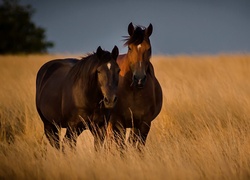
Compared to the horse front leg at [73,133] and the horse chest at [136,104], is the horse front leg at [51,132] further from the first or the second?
the horse chest at [136,104]

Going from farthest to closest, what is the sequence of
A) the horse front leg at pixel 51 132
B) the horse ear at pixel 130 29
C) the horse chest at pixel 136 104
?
the horse front leg at pixel 51 132
the horse ear at pixel 130 29
the horse chest at pixel 136 104

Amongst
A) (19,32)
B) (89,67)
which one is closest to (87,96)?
(89,67)

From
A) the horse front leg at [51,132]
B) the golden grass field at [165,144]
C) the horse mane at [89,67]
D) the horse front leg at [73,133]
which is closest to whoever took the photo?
the golden grass field at [165,144]

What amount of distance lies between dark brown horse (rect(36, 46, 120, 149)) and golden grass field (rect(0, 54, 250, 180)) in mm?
302

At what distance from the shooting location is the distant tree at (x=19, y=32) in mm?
32344

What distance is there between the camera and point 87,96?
6148mm

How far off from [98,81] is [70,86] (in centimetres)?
54

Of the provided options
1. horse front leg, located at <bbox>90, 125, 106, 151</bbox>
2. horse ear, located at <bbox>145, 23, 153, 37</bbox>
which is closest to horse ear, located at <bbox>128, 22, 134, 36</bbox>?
horse ear, located at <bbox>145, 23, 153, 37</bbox>

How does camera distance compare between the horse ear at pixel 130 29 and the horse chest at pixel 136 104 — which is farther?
the horse ear at pixel 130 29

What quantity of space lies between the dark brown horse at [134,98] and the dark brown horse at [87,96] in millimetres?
390

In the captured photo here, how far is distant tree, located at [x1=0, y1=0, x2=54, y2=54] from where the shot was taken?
1273 inches

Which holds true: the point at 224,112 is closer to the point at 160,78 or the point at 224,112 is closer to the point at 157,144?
the point at 157,144

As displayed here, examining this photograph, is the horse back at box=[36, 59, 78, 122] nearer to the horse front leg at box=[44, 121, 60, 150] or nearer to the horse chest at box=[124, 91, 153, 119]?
the horse front leg at box=[44, 121, 60, 150]

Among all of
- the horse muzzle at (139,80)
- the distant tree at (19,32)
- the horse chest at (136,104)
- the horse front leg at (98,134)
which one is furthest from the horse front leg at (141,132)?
the distant tree at (19,32)
